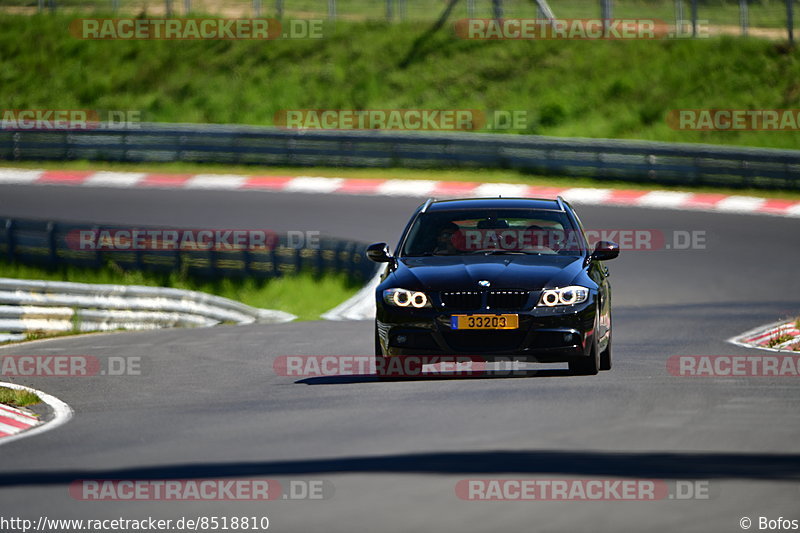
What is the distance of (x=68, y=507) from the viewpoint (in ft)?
22.8

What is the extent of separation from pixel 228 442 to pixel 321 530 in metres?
2.42

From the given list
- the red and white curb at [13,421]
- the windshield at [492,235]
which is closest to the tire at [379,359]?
the windshield at [492,235]

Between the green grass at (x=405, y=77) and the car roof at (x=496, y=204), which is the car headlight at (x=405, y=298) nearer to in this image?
the car roof at (x=496, y=204)

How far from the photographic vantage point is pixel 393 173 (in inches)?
1222

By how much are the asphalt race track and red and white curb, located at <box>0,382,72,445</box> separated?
0.16 metres

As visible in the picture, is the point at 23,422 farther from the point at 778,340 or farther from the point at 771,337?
the point at 771,337

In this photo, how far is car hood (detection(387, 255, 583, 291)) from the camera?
1081 cm

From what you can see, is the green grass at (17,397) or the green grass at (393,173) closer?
the green grass at (17,397)

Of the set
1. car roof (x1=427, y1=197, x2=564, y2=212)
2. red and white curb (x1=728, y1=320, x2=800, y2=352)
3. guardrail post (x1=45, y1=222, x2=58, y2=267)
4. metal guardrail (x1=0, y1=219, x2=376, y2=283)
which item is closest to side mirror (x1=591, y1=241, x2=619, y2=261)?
car roof (x1=427, y1=197, x2=564, y2=212)

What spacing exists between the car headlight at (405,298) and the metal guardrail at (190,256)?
932 centimetres

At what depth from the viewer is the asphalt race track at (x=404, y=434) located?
262 inches

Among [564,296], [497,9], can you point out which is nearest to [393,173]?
[497,9]

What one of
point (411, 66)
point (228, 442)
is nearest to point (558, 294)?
point (228, 442)

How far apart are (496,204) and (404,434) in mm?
3845
